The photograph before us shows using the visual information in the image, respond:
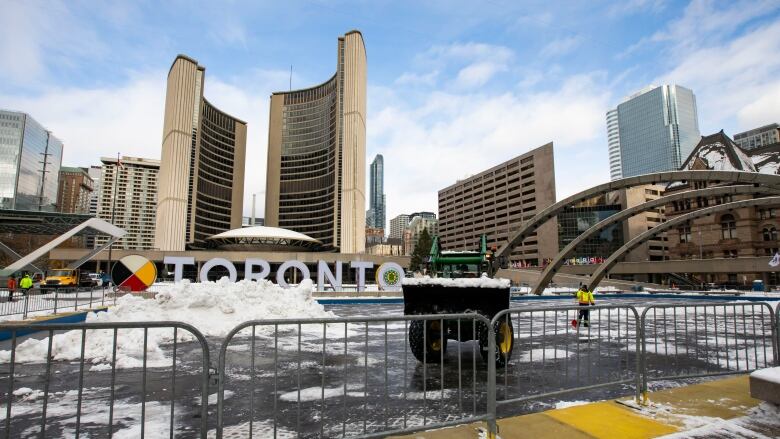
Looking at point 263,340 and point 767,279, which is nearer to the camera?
point 263,340

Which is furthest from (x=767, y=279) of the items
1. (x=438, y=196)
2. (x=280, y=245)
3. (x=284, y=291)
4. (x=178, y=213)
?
(x=438, y=196)

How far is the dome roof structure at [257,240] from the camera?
283 ft

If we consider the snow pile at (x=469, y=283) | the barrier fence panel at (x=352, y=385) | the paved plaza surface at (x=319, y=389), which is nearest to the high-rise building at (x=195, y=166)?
the barrier fence panel at (x=352, y=385)

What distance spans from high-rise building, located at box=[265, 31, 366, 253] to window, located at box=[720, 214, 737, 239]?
72.3 meters

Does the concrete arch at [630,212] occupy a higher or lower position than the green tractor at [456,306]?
higher

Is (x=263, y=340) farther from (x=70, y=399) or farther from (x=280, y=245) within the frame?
(x=280, y=245)

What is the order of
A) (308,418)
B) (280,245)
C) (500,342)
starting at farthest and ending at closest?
(280,245)
(500,342)
(308,418)

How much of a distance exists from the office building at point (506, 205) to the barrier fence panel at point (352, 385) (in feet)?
328

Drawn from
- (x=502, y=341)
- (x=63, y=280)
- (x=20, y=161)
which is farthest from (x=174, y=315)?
(x=20, y=161)

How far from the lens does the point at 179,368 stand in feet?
25.2

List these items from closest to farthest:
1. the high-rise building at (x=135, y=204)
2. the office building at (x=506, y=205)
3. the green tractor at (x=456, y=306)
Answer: the green tractor at (x=456, y=306), the office building at (x=506, y=205), the high-rise building at (x=135, y=204)

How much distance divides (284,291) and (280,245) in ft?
253

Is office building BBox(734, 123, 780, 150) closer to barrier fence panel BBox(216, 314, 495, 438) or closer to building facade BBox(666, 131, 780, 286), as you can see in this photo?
building facade BBox(666, 131, 780, 286)

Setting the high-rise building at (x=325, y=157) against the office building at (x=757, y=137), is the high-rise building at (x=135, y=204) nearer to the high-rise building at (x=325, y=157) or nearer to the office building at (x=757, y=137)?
the high-rise building at (x=325, y=157)
